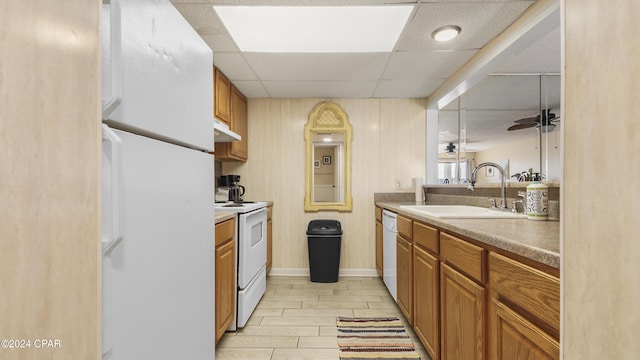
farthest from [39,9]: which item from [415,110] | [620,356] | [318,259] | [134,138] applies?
[415,110]

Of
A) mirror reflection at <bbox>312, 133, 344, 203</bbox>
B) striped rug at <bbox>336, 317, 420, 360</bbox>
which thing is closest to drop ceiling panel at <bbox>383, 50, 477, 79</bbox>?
mirror reflection at <bbox>312, 133, 344, 203</bbox>

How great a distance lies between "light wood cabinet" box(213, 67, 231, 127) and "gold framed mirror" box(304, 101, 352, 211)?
0.96 meters

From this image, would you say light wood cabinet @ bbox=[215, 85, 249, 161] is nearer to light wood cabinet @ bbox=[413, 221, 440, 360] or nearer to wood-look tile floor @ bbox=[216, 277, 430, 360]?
wood-look tile floor @ bbox=[216, 277, 430, 360]

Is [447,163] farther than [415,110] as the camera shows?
Yes

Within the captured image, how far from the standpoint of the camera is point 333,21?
1.91 m

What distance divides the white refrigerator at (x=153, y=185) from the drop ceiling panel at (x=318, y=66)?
1170mm

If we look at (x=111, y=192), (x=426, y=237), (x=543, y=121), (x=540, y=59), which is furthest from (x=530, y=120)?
(x=111, y=192)

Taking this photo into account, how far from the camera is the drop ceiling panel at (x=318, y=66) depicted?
2301 mm

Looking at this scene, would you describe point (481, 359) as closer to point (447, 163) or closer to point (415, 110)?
point (415, 110)

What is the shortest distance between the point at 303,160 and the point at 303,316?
172 cm

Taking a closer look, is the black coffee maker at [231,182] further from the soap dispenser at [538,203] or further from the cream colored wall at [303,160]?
the soap dispenser at [538,203]

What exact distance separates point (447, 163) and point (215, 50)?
339 cm

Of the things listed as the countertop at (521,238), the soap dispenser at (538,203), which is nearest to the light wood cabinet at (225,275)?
the countertop at (521,238)

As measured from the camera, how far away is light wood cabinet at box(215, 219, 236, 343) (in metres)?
1.73
